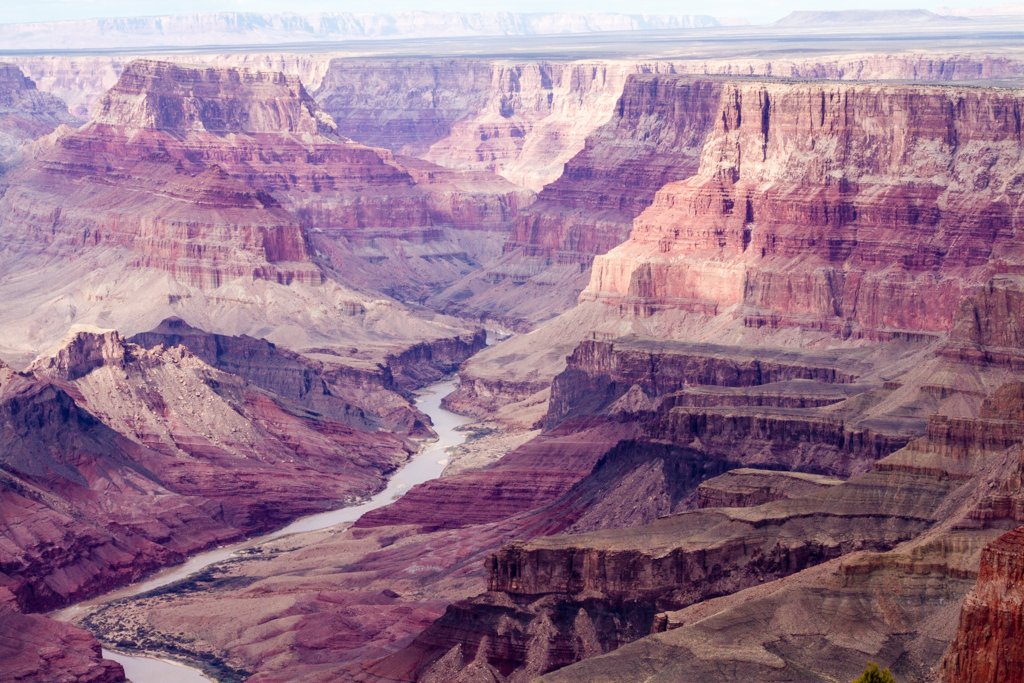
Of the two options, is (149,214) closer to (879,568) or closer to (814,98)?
(814,98)

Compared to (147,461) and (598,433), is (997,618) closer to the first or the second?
(598,433)

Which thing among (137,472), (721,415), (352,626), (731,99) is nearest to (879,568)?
(352,626)

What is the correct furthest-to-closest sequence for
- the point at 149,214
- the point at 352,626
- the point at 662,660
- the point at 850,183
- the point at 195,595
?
the point at 149,214 < the point at 850,183 < the point at 195,595 < the point at 352,626 < the point at 662,660

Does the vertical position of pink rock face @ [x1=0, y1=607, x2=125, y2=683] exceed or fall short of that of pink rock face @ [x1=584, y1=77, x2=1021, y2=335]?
it falls short

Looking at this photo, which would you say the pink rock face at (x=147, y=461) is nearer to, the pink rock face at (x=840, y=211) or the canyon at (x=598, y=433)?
the canyon at (x=598, y=433)

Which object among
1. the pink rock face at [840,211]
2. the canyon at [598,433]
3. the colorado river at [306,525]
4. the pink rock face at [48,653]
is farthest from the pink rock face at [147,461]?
the pink rock face at [840,211]

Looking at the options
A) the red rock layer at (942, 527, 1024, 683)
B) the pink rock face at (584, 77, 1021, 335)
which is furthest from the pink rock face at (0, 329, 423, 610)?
the red rock layer at (942, 527, 1024, 683)

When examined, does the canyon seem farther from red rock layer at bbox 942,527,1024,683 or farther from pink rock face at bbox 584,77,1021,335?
pink rock face at bbox 584,77,1021,335
